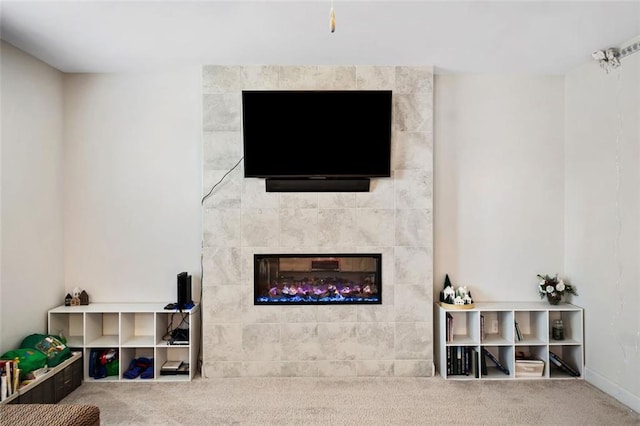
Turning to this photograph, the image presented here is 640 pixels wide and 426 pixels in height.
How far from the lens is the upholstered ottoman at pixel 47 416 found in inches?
72.7

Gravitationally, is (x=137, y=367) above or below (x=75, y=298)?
below

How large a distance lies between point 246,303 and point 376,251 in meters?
1.21

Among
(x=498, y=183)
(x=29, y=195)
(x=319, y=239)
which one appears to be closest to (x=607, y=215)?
(x=498, y=183)

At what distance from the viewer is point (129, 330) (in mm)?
3500

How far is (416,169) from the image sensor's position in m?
3.50

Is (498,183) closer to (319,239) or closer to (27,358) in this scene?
(319,239)

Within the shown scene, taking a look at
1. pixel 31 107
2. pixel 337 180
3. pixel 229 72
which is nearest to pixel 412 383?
pixel 337 180

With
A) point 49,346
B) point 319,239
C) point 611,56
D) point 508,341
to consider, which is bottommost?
point 508,341

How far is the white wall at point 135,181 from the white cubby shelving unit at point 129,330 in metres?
0.19

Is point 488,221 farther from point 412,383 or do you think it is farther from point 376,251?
point 412,383

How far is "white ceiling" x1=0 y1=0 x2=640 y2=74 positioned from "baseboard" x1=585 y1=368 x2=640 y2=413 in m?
2.58

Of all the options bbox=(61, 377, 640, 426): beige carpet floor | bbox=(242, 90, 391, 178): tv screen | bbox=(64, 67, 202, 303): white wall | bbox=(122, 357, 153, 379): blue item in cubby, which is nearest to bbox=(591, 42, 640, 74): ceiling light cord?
bbox=(242, 90, 391, 178): tv screen

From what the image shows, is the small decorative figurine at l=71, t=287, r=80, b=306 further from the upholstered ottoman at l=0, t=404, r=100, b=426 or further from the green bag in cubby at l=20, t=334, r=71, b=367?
the upholstered ottoman at l=0, t=404, r=100, b=426

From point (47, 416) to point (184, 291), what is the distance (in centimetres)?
157
